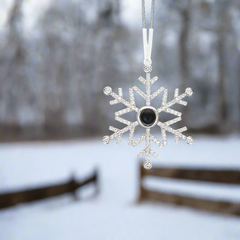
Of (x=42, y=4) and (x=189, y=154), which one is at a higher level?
(x=42, y=4)

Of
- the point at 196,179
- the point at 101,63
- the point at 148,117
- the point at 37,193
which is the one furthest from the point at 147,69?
the point at 101,63

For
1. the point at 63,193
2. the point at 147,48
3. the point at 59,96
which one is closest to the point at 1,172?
the point at 63,193

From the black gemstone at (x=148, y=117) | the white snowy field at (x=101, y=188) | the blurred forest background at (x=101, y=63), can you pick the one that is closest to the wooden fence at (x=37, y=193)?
the white snowy field at (x=101, y=188)

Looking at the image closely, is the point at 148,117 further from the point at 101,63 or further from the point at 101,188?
the point at 101,63

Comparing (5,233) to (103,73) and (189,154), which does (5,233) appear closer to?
(189,154)

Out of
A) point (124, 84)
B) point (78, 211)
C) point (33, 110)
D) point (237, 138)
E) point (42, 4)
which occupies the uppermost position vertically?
point (42, 4)

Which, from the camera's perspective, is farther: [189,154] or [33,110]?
[33,110]
